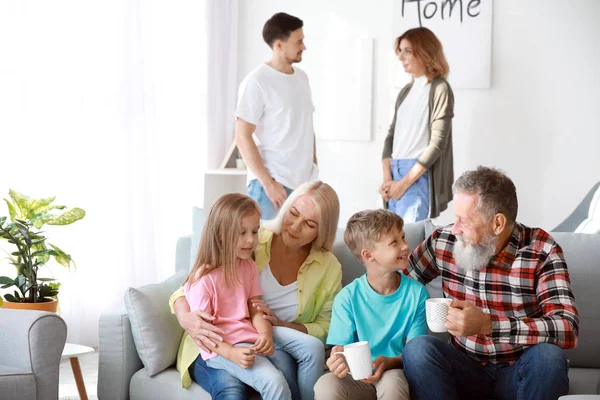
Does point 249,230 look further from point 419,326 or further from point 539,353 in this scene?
point 539,353

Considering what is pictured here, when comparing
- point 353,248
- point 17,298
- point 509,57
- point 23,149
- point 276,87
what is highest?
point 509,57

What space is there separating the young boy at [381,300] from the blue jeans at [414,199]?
156cm

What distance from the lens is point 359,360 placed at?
2141 mm

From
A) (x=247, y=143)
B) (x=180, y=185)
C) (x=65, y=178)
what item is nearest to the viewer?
(x=247, y=143)

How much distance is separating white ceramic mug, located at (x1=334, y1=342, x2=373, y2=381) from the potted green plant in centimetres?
157

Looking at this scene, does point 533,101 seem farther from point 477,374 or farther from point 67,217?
point 477,374

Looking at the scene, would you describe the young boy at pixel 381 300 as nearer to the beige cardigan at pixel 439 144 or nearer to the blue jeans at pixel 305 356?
the blue jeans at pixel 305 356

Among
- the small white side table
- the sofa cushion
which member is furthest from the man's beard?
the small white side table

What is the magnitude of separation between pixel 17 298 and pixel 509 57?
3182mm

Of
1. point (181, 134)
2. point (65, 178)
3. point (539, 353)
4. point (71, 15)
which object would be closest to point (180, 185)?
point (181, 134)

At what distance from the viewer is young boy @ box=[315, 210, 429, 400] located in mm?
2482

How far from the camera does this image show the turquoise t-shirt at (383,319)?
248cm

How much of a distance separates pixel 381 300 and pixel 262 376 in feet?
1.35

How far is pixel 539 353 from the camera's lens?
7.39 ft
